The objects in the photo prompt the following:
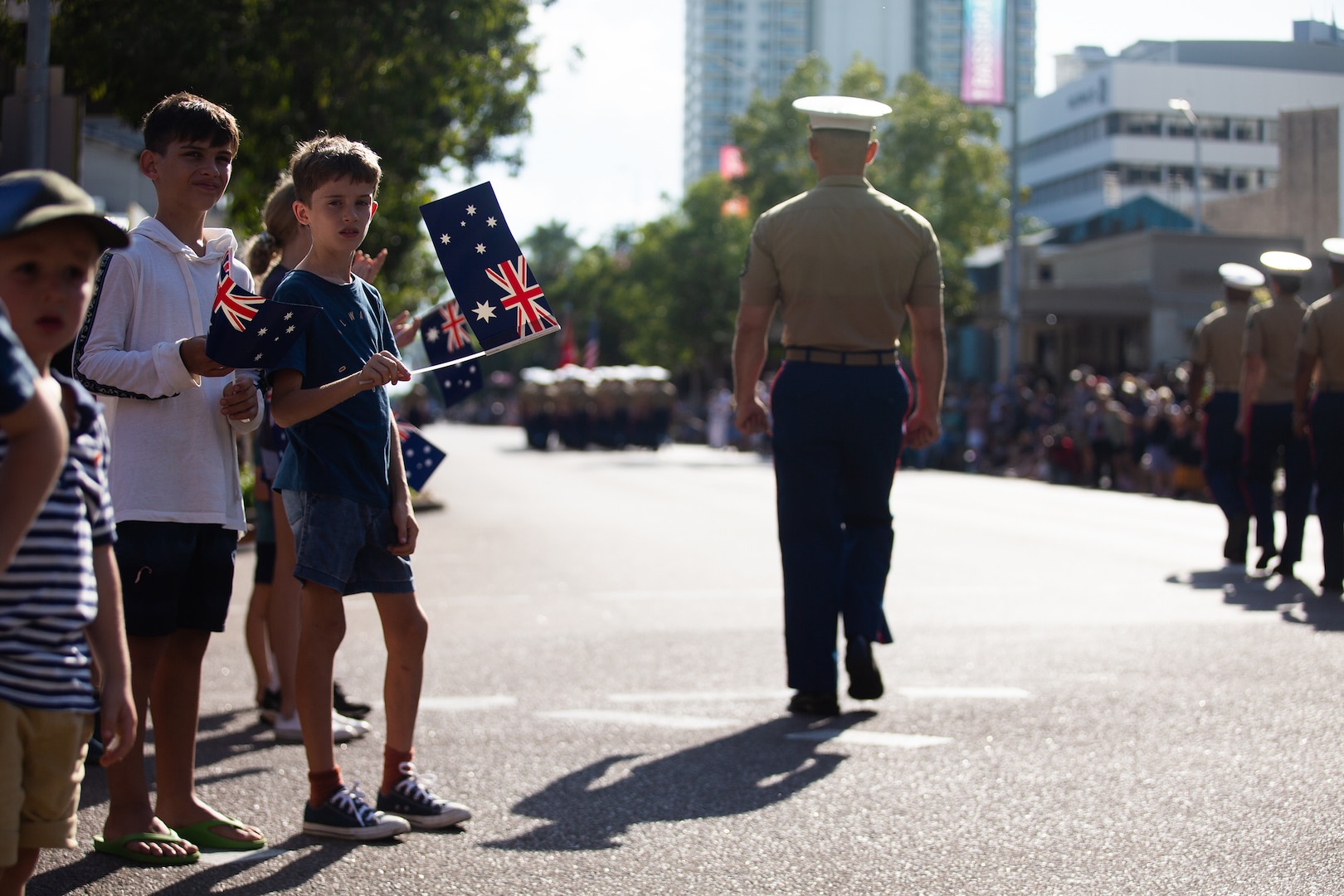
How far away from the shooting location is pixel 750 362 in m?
6.03

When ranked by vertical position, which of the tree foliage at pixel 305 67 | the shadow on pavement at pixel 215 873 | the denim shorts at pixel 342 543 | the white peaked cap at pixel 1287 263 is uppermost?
the tree foliage at pixel 305 67

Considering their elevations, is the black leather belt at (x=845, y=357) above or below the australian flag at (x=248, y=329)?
above

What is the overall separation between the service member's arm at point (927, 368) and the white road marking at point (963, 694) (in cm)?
99

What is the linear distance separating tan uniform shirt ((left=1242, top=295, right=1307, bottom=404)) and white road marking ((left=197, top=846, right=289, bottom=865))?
25.9ft

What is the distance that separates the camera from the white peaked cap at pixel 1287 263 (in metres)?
10.1

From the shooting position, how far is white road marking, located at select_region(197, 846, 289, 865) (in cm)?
398

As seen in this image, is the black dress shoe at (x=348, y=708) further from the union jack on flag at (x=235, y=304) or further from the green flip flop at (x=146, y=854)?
the union jack on flag at (x=235, y=304)

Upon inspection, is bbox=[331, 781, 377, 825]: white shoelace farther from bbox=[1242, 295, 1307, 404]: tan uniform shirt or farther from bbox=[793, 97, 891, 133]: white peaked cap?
bbox=[1242, 295, 1307, 404]: tan uniform shirt

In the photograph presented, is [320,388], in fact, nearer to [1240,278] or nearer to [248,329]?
[248,329]

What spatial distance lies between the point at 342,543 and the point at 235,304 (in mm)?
707

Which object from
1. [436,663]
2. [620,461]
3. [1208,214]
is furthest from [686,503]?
[1208,214]

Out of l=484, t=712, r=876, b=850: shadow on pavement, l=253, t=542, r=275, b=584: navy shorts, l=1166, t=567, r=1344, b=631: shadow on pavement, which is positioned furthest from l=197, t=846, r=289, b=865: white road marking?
l=1166, t=567, r=1344, b=631: shadow on pavement

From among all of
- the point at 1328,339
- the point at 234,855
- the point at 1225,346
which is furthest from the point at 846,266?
the point at 1225,346

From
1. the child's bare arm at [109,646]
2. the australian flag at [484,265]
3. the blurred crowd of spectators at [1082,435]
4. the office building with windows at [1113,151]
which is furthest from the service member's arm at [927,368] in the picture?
the office building with windows at [1113,151]
